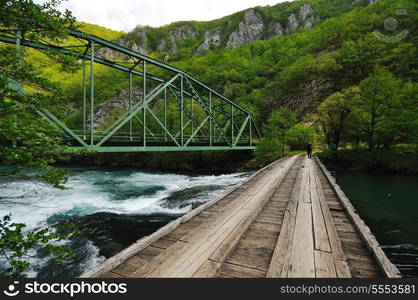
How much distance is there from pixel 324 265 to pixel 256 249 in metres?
0.85

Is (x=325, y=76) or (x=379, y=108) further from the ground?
(x=325, y=76)

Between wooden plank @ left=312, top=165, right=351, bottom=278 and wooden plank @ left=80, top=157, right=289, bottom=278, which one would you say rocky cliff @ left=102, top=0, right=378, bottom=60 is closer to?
wooden plank @ left=80, top=157, right=289, bottom=278

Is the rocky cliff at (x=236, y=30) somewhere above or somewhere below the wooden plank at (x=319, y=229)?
above

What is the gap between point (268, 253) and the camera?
2523 mm

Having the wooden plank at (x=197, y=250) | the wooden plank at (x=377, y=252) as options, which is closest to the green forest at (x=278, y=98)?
the wooden plank at (x=197, y=250)

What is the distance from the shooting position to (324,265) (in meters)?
2.16

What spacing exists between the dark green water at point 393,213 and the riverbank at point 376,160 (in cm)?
333

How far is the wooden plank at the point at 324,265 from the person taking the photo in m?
2.05

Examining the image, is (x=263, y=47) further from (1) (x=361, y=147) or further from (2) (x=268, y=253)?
(2) (x=268, y=253)

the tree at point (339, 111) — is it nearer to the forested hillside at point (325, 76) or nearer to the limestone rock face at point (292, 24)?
the forested hillside at point (325, 76)

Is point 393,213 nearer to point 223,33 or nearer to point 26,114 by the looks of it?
point 26,114

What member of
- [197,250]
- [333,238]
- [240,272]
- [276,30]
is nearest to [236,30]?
[276,30]

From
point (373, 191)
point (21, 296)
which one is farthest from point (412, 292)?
point (373, 191)

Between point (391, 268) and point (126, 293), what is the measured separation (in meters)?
2.93
